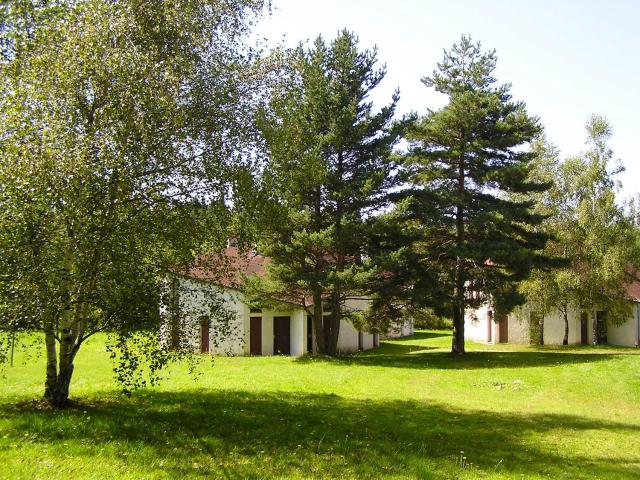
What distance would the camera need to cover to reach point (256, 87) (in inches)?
493

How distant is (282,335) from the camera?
3064 centimetres

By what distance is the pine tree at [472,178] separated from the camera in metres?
26.2

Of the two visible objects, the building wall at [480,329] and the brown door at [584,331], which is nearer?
the brown door at [584,331]

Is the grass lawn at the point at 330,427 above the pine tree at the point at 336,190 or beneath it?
beneath

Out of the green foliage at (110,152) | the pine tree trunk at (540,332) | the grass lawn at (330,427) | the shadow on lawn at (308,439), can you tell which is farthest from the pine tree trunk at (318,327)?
the pine tree trunk at (540,332)

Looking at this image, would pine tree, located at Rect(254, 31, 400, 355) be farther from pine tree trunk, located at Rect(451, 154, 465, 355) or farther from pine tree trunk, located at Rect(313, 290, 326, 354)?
pine tree trunk, located at Rect(451, 154, 465, 355)

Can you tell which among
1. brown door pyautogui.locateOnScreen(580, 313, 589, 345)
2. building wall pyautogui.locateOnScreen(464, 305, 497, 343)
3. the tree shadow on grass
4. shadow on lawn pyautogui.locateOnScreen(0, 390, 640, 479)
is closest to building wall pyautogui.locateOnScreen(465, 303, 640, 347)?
brown door pyautogui.locateOnScreen(580, 313, 589, 345)

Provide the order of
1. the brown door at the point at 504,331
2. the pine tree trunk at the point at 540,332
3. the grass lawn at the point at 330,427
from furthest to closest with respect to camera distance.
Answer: the brown door at the point at 504,331, the pine tree trunk at the point at 540,332, the grass lawn at the point at 330,427

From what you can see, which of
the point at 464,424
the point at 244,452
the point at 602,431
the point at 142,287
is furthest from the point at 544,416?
the point at 142,287

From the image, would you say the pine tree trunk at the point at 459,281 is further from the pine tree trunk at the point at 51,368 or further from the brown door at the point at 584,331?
the pine tree trunk at the point at 51,368

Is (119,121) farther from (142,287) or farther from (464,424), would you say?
(464,424)

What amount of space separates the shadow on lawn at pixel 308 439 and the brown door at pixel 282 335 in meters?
16.7

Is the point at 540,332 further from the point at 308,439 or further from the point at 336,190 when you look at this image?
the point at 308,439

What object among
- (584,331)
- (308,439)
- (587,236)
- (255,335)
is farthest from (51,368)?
(584,331)
